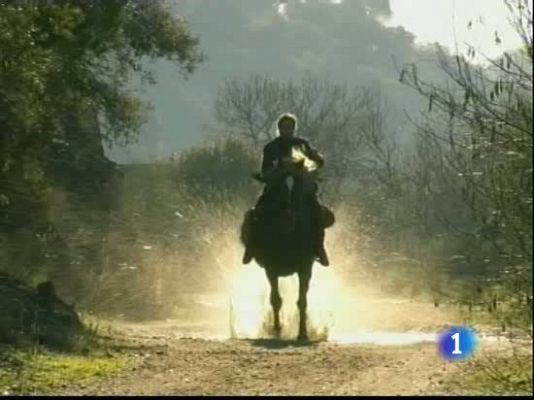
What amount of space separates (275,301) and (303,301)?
57 centimetres

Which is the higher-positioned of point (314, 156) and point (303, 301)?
point (314, 156)

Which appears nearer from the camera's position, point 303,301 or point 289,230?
point 289,230

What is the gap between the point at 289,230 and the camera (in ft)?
54.7

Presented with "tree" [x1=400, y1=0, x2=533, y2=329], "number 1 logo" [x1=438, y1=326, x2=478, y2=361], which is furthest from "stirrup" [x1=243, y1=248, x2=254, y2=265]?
"tree" [x1=400, y1=0, x2=533, y2=329]

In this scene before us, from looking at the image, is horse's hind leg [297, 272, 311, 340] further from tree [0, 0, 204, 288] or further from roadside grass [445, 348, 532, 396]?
roadside grass [445, 348, 532, 396]

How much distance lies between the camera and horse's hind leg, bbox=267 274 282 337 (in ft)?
56.9

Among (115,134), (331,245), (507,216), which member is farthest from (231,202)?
(507,216)

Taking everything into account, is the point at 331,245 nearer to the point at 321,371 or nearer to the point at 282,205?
the point at 282,205

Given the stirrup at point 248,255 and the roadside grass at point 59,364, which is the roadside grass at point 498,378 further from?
the stirrup at point 248,255

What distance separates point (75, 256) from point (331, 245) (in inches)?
616

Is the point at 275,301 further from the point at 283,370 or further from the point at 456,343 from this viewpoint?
the point at 283,370

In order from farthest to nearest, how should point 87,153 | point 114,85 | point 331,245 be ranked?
point 331,245 < point 87,153 < point 114,85

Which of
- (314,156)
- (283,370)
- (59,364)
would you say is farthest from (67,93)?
(283,370)

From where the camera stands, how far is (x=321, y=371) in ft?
39.8
